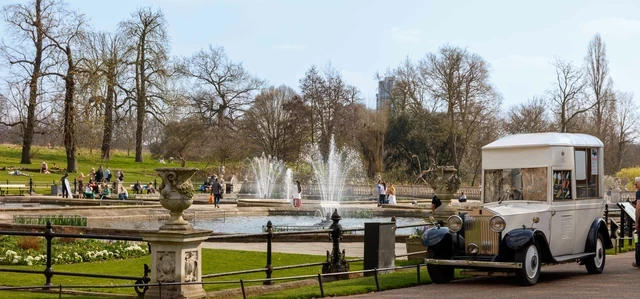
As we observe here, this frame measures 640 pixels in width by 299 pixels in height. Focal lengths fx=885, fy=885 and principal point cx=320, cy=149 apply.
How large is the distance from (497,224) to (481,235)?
1.40 ft

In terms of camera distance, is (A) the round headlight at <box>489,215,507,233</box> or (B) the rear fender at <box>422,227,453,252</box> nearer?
(A) the round headlight at <box>489,215,507,233</box>

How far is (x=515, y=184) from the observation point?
14703 mm

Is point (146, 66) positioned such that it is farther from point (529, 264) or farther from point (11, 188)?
point (529, 264)

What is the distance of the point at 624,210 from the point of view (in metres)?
21.5

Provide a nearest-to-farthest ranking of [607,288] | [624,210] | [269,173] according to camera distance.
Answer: [607,288] → [624,210] → [269,173]

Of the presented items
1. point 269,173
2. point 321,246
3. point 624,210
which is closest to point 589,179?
point 624,210

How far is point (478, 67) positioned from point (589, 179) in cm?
5123

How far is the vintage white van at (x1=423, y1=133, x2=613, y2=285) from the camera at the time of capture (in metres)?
13.6

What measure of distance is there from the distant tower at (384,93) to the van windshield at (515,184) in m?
57.2

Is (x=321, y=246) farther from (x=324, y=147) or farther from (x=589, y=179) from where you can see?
(x=324, y=147)

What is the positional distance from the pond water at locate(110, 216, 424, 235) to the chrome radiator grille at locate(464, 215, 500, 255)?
12.3m

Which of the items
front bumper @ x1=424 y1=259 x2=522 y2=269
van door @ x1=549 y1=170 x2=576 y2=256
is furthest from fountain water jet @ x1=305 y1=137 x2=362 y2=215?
front bumper @ x1=424 y1=259 x2=522 y2=269

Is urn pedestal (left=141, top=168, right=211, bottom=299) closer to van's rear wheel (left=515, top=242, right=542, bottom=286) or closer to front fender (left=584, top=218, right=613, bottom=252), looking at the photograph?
van's rear wheel (left=515, top=242, right=542, bottom=286)

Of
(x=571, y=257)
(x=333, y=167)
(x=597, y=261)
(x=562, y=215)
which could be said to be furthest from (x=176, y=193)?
(x=333, y=167)
